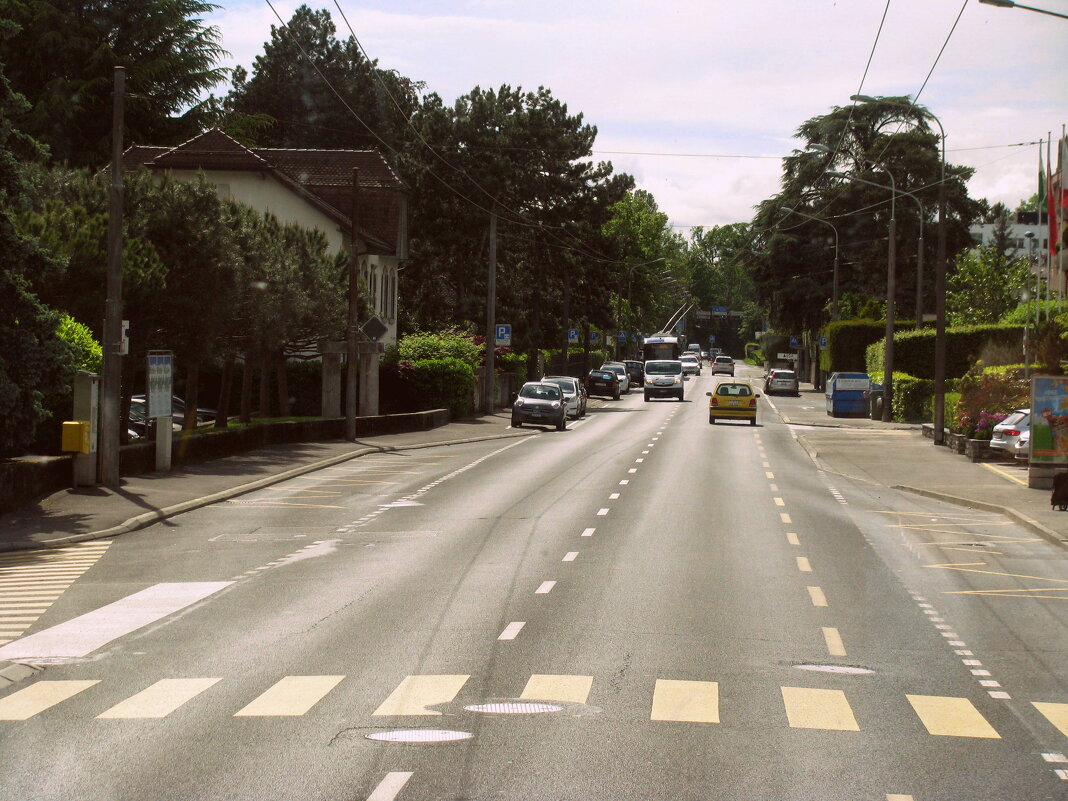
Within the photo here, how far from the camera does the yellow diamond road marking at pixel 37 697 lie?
8.20m

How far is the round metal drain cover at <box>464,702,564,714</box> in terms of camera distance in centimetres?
816

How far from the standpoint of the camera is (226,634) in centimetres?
1096

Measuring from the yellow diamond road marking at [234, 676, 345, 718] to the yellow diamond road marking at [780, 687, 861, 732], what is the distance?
2981 millimetres

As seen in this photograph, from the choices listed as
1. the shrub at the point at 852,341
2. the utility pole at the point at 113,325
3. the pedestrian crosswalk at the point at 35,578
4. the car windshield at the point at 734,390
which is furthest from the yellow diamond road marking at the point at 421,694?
the shrub at the point at 852,341

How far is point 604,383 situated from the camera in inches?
2815

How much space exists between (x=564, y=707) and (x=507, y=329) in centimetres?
4226

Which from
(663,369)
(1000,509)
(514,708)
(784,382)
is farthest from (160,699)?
(784,382)

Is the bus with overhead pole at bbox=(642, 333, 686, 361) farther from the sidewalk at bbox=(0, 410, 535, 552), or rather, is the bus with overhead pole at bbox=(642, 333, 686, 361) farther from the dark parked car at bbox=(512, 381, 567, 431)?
the sidewalk at bbox=(0, 410, 535, 552)

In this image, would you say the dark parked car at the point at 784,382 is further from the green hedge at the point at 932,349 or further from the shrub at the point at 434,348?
the shrub at the point at 434,348

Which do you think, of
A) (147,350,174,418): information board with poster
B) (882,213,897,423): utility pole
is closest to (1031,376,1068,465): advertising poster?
(147,350,174,418): information board with poster

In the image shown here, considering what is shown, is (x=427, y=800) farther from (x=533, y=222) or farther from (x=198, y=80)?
(x=533, y=222)

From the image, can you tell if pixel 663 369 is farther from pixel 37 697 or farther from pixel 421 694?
pixel 37 697

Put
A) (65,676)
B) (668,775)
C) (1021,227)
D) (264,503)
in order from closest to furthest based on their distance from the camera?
(668,775) → (65,676) → (264,503) → (1021,227)

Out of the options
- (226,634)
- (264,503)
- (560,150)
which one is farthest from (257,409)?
(226,634)
